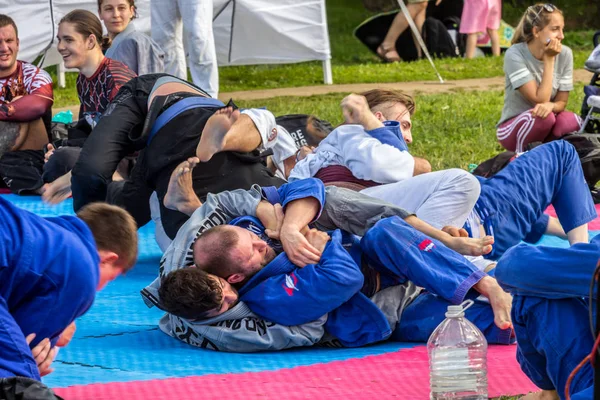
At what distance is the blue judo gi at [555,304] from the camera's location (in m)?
2.94

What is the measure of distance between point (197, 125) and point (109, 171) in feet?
A: 1.91

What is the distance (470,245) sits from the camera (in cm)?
440

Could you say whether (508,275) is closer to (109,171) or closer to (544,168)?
(544,168)

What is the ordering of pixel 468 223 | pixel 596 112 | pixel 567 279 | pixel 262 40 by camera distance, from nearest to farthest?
pixel 567 279 → pixel 468 223 → pixel 596 112 → pixel 262 40

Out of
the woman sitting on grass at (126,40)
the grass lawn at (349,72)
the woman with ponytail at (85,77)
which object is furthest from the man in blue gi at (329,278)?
the grass lawn at (349,72)

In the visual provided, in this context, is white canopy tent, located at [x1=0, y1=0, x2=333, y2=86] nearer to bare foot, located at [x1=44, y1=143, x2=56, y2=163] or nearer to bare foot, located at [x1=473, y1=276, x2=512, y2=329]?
bare foot, located at [x1=44, y1=143, x2=56, y2=163]

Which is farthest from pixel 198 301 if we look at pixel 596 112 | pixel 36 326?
pixel 596 112

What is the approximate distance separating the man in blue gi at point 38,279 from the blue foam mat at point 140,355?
36.0 inches

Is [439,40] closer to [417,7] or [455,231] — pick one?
[417,7]

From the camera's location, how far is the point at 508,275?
3.12 m

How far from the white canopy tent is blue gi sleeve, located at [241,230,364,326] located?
8.20 meters

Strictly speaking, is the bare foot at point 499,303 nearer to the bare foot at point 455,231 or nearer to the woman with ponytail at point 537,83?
the bare foot at point 455,231

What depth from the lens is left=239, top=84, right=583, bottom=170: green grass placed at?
8781mm

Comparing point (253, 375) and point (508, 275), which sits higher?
point (508, 275)
